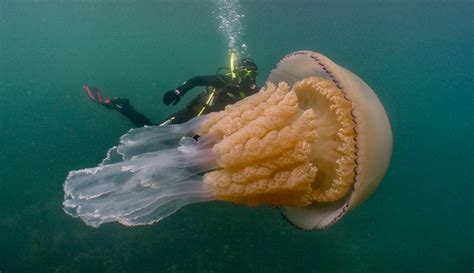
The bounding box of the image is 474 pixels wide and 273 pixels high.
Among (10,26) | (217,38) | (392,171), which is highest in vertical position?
(10,26)

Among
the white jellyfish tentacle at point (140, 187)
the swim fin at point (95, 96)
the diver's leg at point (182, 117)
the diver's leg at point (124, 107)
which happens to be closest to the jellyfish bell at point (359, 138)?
the white jellyfish tentacle at point (140, 187)

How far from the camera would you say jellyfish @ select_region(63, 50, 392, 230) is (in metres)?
2.38

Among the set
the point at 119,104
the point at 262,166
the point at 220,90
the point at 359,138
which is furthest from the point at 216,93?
the point at 119,104

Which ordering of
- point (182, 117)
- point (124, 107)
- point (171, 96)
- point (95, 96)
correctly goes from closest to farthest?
1. point (171, 96)
2. point (182, 117)
3. point (124, 107)
4. point (95, 96)

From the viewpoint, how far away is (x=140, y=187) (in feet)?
8.16

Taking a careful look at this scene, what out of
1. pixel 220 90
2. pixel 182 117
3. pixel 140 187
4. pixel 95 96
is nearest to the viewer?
pixel 140 187

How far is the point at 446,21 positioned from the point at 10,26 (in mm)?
49893

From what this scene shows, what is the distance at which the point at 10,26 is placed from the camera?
4775 cm

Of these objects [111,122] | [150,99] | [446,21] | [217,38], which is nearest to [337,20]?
[446,21]

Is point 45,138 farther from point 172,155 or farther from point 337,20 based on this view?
point 337,20

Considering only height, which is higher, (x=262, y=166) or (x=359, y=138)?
(x=359, y=138)

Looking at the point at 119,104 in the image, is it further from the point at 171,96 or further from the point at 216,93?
the point at 216,93

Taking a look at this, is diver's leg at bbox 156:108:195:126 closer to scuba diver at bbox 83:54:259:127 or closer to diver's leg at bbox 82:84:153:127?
scuba diver at bbox 83:54:259:127

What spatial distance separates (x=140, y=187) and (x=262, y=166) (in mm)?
804
